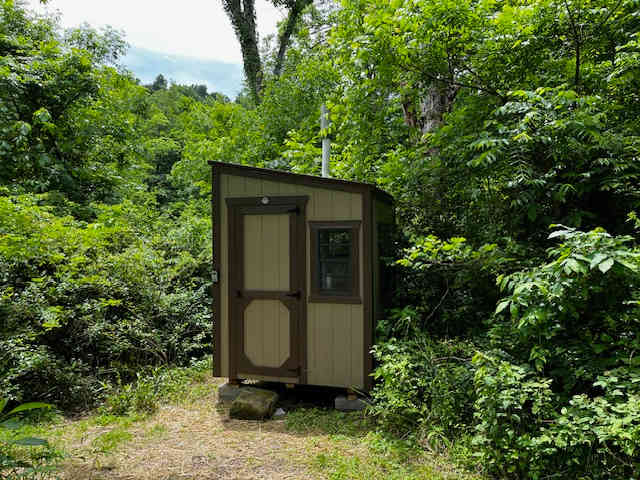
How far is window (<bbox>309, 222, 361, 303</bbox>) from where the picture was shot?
468 cm

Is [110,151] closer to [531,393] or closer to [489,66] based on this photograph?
[489,66]

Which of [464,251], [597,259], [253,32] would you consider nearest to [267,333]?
[464,251]

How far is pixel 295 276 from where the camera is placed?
15.9ft

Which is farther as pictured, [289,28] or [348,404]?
[289,28]

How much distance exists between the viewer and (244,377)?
5.03 m

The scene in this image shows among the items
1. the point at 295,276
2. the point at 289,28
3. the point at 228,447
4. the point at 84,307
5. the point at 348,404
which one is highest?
the point at 289,28

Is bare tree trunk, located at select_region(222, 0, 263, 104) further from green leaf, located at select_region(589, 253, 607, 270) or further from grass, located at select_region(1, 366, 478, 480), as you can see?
green leaf, located at select_region(589, 253, 607, 270)

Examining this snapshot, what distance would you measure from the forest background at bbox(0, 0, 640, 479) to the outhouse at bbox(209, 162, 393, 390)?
47 cm

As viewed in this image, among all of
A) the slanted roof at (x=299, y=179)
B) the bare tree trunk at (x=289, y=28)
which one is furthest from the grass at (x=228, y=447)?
the bare tree trunk at (x=289, y=28)

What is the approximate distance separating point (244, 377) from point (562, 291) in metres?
3.40

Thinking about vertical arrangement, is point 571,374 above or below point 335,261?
below

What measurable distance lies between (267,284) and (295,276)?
0.36 metres

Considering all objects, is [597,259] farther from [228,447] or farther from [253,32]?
[253,32]

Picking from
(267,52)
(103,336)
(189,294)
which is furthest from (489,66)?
(267,52)
